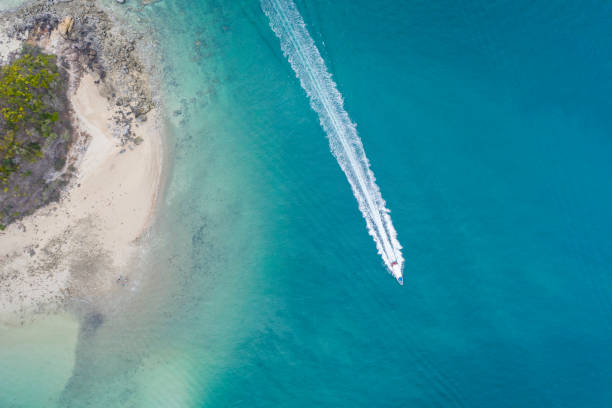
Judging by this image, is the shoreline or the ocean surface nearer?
the shoreline

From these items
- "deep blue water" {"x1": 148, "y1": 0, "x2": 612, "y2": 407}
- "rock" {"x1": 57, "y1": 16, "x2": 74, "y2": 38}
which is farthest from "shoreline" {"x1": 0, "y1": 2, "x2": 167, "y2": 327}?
"deep blue water" {"x1": 148, "y1": 0, "x2": 612, "y2": 407}

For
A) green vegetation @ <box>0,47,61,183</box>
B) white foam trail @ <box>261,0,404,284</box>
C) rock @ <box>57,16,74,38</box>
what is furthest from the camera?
white foam trail @ <box>261,0,404,284</box>

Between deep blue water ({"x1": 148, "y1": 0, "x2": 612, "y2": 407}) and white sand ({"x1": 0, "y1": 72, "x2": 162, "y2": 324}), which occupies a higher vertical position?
deep blue water ({"x1": 148, "y1": 0, "x2": 612, "y2": 407})

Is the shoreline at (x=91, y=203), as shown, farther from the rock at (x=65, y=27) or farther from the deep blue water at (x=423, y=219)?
the deep blue water at (x=423, y=219)

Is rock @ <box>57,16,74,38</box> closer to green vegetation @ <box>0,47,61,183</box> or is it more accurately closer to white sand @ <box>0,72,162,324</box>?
green vegetation @ <box>0,47,61,183</box>

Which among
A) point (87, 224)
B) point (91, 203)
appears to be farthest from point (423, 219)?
point (87, 224)

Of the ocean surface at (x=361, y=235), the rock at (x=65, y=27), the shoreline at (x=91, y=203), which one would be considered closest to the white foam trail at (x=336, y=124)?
the ocean surface at (x=361, y=235)

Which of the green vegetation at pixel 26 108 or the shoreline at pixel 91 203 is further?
the shoreline at pixel 91 203
